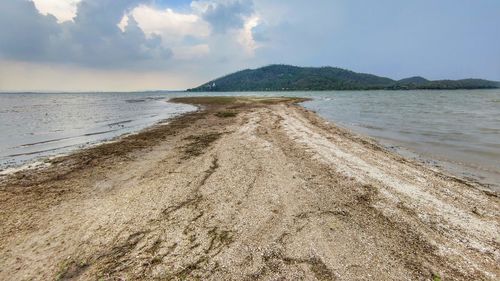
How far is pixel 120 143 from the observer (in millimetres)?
19406

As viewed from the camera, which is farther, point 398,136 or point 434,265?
point 398,136

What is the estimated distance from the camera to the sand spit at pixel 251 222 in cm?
551

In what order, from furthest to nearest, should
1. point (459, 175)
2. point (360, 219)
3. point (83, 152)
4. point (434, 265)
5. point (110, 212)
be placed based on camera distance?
point (83, 152) < point (459, 175) < point (110, 212) < point (360, 219) < point (434, 265)

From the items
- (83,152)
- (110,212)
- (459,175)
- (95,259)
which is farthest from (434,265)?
(83,152)

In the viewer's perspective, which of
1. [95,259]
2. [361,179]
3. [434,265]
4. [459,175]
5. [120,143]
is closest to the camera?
[434,265]

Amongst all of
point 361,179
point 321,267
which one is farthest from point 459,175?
point 321,267

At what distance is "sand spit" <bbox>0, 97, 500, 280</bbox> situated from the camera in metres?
5.51

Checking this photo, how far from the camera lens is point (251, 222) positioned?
7168 millimetres

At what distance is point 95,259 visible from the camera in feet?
19.7

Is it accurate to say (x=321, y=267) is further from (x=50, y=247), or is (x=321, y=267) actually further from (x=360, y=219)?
(x=50, y=247)

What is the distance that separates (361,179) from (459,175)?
4.68 meters

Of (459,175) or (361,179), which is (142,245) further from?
(459,175)

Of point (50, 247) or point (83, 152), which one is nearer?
point (50, 247)

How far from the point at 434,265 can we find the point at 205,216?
4.79m
